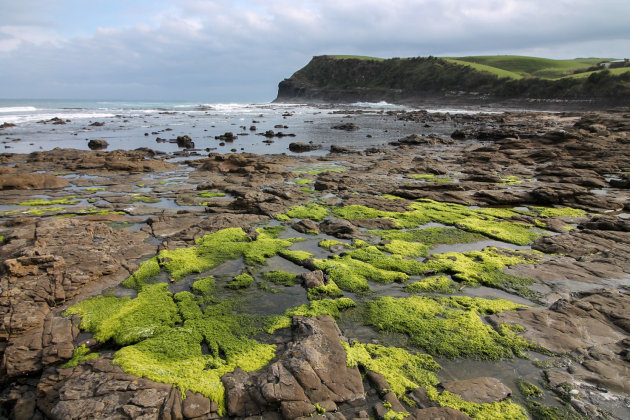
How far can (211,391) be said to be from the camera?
22.0 ft

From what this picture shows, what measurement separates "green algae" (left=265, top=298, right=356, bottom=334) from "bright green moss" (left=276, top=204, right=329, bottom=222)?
7.85 metres

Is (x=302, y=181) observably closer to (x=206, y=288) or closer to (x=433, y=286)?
(x=206, y=288)

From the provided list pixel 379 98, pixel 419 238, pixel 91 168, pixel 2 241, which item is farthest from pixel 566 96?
pixel 2 241

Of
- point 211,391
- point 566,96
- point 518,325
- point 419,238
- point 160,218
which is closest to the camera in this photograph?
point 211,391

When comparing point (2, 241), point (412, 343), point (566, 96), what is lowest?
point (412, 343)

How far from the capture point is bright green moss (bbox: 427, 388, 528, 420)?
640cm

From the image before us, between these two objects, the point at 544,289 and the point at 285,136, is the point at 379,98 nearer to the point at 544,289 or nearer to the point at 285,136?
the point at 285,136

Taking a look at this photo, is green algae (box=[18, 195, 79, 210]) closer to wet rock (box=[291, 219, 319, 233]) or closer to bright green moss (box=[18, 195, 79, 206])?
bright green moss (box=[18, 195, 79, 206])

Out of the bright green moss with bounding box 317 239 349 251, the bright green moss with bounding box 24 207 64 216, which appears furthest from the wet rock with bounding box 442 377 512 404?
the bright green moss with bounding box 24 207 64 216

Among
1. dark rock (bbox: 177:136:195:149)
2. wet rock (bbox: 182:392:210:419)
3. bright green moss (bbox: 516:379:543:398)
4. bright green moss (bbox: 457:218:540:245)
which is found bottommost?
bright green moss (bbox: 516:379:543:398)

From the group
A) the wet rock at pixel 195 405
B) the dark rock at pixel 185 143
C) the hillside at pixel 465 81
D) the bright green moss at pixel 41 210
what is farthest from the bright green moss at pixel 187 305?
the hillside at pixel 465 81

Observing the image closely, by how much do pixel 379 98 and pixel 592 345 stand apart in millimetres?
162229

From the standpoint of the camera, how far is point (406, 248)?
552 inches

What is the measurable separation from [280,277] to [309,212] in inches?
287
